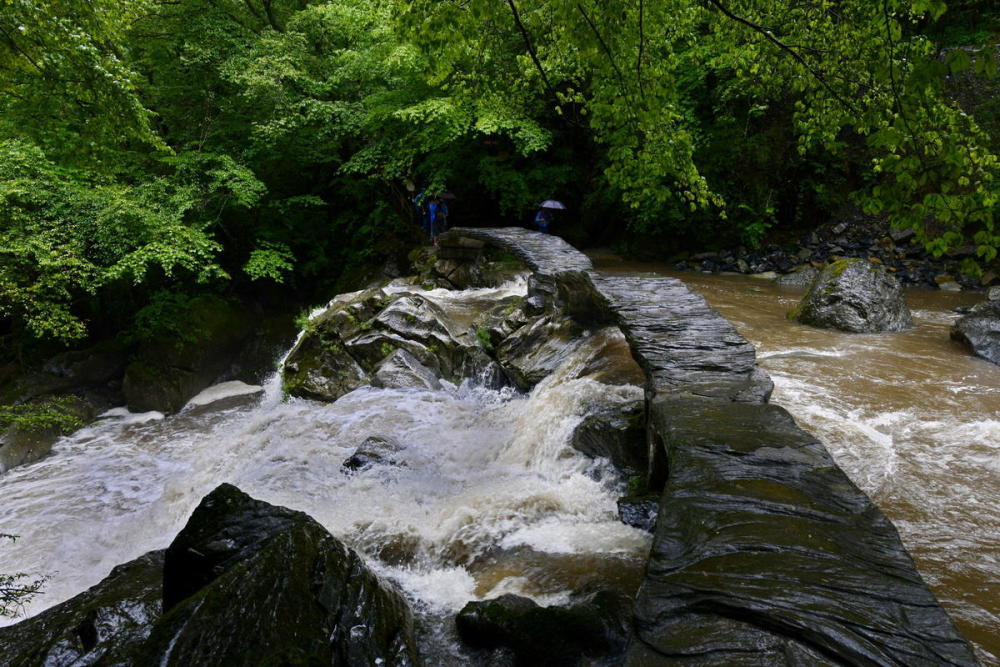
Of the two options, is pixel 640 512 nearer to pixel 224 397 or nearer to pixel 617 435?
pixel 617 435

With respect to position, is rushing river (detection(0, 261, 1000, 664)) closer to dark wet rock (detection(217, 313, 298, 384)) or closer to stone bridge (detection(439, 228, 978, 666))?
stone bridge (detection(439, 228, 978, 666))

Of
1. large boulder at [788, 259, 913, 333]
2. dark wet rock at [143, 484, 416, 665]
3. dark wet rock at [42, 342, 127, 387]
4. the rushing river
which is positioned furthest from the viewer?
dark wet rock at [42, 342, 127, 387]

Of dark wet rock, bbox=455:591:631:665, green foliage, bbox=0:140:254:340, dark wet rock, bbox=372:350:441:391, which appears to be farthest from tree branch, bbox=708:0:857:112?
green foliage, bbox=0:140:254:340

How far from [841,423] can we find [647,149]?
3102 millimetres

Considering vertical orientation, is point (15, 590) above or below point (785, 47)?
below

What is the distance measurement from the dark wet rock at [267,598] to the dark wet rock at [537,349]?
432 cm

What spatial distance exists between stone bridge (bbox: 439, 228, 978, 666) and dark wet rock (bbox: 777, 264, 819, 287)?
7802 millimetres

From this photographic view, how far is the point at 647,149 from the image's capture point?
13.2 ft

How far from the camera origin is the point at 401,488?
521 centimetres

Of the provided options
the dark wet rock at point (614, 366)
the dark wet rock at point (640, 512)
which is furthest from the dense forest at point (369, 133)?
the dark wet rock at point (640, 512)

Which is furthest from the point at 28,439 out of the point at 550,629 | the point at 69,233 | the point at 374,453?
the point at 550,629

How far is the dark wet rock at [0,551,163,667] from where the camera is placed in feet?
9.30

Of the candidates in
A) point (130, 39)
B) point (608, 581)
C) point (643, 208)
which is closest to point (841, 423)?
point (608, 581)

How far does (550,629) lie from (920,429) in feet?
13.3
